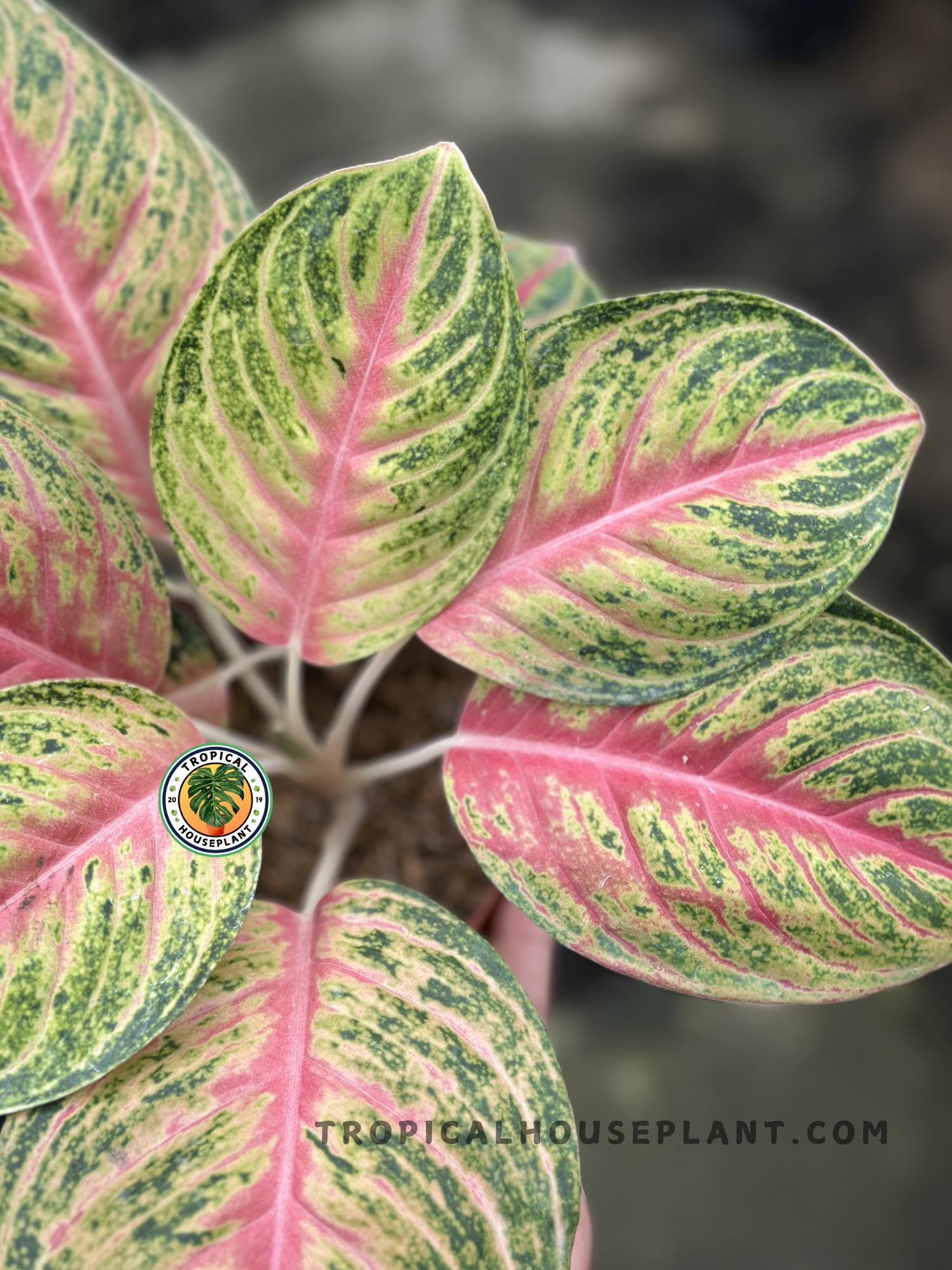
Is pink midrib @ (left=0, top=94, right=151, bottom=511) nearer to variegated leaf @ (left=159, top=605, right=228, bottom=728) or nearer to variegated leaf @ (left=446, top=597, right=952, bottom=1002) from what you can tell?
variegated leaf @ (left=159, top=605, right=228, bottom=728)

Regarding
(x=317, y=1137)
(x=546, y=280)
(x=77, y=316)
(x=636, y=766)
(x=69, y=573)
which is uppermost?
(x=546, y=280)

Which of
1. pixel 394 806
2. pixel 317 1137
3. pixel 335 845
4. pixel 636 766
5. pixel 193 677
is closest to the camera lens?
pixel 317 1137

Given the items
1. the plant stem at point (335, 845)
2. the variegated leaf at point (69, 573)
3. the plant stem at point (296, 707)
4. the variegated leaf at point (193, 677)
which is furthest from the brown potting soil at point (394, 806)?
the variegated leaf at point (69, 573)

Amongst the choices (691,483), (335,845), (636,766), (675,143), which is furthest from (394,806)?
(675,143)

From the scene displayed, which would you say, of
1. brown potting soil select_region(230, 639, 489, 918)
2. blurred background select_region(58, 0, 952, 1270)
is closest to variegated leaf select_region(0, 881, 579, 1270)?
brown potting soil select_region(230, 639, 489, 918)

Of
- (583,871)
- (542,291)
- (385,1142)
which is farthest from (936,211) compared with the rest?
(385,1142)

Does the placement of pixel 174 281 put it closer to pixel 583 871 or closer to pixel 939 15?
pixel 583 871

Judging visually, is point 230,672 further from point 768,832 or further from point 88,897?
point 768,832
